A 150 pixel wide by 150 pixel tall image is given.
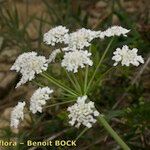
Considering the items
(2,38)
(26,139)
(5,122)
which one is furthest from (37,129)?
(2,38)

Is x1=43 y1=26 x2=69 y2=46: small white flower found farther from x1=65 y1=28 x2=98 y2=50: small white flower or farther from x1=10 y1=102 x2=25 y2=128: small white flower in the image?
x1=10 y1=102 x2=25 y2=128: small white flower

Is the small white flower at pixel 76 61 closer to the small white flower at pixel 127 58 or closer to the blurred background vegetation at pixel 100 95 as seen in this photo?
the small white flower at pixel 127 58

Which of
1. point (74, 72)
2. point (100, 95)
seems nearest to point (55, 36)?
point (74, 72)

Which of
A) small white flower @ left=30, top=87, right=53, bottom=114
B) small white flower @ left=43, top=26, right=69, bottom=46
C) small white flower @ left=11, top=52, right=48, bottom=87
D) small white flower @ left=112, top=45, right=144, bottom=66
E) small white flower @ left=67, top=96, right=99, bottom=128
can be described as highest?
small white flower @ left=43, top=26, right=69, bottom=46

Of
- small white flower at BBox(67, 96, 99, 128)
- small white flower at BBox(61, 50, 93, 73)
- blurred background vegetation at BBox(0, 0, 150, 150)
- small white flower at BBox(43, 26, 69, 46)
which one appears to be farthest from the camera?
blurred background vegetation at BBox(0, 0, 150, 150)

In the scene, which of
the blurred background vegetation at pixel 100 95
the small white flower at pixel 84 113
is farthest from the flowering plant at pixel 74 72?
the blurred background vegetation at pixel 100 95

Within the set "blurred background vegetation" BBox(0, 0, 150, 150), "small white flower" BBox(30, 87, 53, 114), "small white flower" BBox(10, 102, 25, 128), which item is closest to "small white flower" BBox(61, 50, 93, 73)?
"small white flower" BBox(30, 87, 53, 114)
